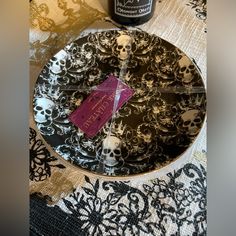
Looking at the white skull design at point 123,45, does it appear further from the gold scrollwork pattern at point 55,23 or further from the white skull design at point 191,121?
the white skull design at point 191,121

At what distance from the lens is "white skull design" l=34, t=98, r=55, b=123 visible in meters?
0.69

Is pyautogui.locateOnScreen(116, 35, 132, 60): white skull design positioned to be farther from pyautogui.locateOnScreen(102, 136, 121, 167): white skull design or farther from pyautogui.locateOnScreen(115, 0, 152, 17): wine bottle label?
pyautogui.locateOnScreen(102, 136, 121, 167): white skull design

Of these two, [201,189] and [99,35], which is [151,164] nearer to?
[201,189]

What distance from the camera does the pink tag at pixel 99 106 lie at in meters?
0.71

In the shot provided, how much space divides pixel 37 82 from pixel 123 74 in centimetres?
16

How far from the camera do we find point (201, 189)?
0.67 m

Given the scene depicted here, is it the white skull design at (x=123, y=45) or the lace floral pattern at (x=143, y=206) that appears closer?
the lace floral pattern at (x=143, y=206)

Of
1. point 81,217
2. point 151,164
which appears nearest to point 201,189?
point 151,164

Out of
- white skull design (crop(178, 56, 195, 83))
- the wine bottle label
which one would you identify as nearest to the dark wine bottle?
the wine bottle label

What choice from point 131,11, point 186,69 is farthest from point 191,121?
point 131,11

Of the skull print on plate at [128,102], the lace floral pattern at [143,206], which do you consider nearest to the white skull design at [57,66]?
the skull print on plate at [128,102]

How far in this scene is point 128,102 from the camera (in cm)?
73

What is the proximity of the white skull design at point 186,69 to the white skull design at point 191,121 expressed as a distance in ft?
0.21

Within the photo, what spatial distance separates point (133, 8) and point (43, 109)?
24 centimetres
